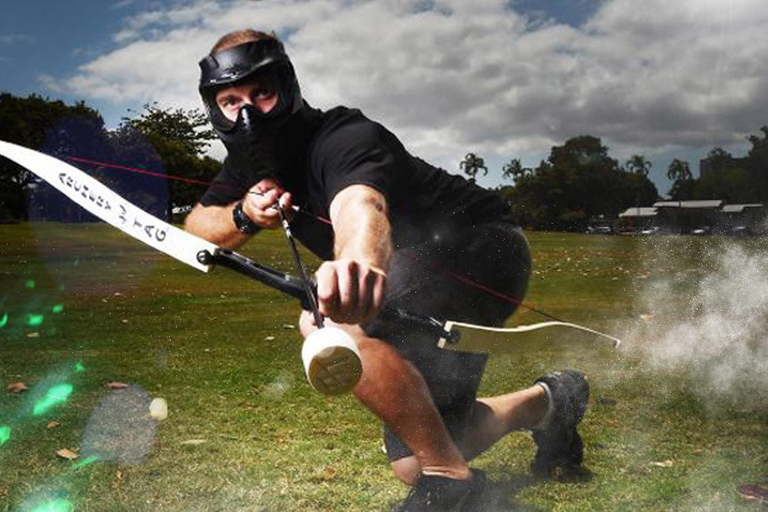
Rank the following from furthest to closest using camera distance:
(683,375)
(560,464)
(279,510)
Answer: (683,375), (560,464), (279,510)

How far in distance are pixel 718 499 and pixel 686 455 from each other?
44cm

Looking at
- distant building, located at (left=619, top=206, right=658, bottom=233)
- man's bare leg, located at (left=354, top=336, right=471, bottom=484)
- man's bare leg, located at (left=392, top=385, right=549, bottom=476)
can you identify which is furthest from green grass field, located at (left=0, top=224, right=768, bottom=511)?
distant building, located at (left=619, top=206, right=658, bottom=233)

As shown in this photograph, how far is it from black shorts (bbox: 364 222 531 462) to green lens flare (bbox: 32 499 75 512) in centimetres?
103

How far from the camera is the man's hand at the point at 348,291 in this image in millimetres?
1456

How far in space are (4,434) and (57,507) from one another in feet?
2.95

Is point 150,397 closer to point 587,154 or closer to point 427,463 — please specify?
point 427,463

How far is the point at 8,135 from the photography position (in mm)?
5270

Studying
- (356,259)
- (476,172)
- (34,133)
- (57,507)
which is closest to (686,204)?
(476,172)

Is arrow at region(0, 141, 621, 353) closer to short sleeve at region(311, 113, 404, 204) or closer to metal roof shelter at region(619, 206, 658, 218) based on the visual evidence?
short sleeve at region(311, 113, 404, 204)

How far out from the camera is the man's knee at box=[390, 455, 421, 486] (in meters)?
2.68

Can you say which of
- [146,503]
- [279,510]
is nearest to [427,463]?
[279,510]

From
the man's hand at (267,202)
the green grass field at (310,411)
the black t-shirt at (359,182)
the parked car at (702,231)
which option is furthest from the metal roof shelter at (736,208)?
the man's hand at (267,202)

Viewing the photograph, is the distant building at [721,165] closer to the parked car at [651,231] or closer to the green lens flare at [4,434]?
the parked car at [651,231]

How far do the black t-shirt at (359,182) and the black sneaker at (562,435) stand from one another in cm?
74
